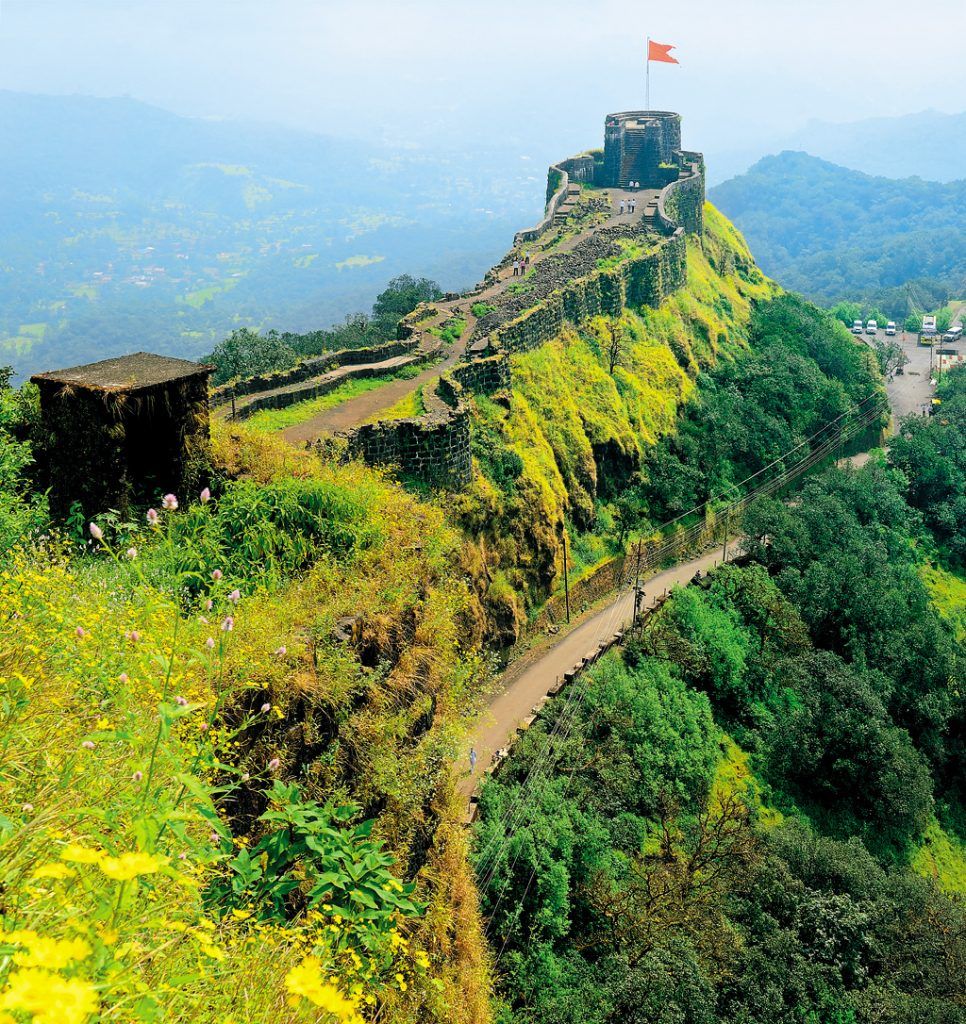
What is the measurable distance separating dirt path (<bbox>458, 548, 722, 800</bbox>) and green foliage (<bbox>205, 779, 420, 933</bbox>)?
9978mm

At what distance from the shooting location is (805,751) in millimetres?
24766

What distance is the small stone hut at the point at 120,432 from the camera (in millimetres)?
11906

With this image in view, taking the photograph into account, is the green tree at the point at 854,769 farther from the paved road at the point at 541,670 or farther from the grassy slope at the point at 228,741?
the grassy slope at the point at 228,741

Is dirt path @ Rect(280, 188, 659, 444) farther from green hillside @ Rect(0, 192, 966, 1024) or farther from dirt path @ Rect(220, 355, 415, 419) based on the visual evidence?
green hillside @ Rect(0, 192, 966, 1024)

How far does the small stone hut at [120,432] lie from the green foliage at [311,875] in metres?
7.07

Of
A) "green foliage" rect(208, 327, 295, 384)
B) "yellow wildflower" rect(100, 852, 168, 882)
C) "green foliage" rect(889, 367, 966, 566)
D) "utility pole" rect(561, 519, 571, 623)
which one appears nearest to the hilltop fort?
"utility pole" rect(561, 519, 571, 623)

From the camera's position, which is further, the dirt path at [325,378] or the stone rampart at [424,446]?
the dirt path at [325,378]

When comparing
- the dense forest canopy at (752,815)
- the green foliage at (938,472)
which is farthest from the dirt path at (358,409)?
the green foliage at (938,472)

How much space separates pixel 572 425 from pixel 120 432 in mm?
17319

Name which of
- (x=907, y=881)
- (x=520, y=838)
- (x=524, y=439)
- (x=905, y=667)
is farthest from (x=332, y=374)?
(x=905, y=667)

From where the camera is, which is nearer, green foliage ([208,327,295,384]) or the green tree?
the green tree

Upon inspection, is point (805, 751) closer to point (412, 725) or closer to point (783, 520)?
point (783, 520)

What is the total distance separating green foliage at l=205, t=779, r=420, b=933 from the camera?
5836 millimetres

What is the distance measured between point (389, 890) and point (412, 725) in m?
4.36
